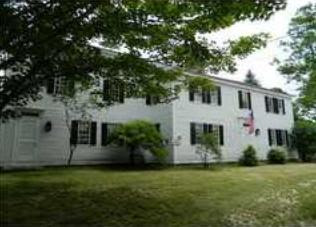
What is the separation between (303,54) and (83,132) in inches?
502

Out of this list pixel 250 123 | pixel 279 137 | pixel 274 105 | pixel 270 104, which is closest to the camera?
pixel 250 123

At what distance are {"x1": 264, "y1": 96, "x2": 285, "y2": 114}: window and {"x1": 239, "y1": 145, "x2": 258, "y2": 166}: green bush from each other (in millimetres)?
5544

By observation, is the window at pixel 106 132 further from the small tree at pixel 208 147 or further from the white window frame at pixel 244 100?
the white window frame at pixel 244 100

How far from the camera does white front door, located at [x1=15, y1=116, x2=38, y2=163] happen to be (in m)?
17.9

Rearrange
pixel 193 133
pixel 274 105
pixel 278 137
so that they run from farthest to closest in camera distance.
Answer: pixel 274 105 → pixel 278 137 → pixel 193 133

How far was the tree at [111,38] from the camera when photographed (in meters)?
9.32

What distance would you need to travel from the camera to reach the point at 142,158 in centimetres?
2192

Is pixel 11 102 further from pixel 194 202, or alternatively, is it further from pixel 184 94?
pixel 184 94

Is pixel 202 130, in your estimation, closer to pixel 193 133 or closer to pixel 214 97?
pixel 193 133

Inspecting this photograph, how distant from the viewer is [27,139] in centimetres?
1823

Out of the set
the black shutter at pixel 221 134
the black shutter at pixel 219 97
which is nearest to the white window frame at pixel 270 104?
the black shutter at pixel 219 97

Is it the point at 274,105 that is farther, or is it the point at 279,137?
the point at 274,105

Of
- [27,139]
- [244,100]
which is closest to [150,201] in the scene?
[27,139]

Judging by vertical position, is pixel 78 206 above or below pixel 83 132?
below
